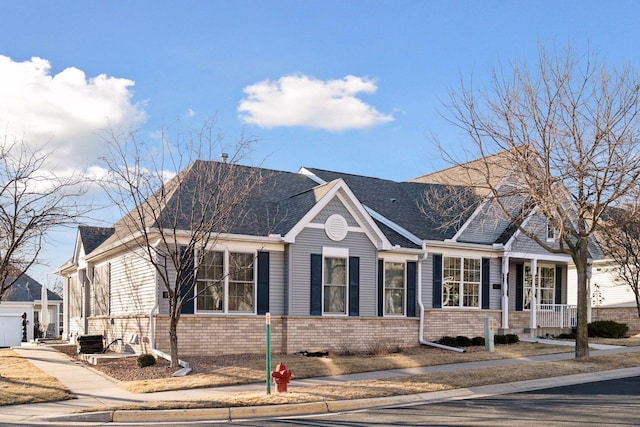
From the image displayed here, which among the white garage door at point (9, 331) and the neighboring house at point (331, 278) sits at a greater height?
the neighboring house at point (331, 278)

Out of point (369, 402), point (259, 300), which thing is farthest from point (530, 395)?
point (259, 300)

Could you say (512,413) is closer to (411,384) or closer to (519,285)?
(411,384)

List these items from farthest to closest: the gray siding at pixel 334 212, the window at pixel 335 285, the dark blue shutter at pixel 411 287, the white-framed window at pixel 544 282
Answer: the white-framed window at pixel 544 282, the dark blue shutter at pixel 411 287, the window at pixel 335 285, the gray siding at pixel 334 212

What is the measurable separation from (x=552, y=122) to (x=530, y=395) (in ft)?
27.7

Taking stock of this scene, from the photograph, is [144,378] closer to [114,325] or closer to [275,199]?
[114,325]

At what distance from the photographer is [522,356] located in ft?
71.4

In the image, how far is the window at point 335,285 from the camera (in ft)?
75.9

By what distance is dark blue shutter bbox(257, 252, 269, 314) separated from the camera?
22.1m

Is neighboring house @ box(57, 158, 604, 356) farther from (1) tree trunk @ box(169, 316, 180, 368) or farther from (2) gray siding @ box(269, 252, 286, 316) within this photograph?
(1) tree trunk @ box(169, 316, 180, 368)

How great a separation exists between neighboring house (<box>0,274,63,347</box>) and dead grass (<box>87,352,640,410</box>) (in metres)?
19.9

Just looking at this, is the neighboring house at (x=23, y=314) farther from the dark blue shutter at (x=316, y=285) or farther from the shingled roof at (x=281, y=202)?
the dark blue shutter at (x=316, y=285)

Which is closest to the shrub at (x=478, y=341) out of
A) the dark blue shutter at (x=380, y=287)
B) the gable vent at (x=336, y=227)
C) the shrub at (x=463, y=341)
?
the shrub at (x=463, y=341)

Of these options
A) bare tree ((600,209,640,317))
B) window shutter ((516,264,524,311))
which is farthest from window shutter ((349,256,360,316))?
bare tree ((600,209,640,317))

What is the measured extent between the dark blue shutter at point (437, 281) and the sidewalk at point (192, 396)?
17.7 ft
